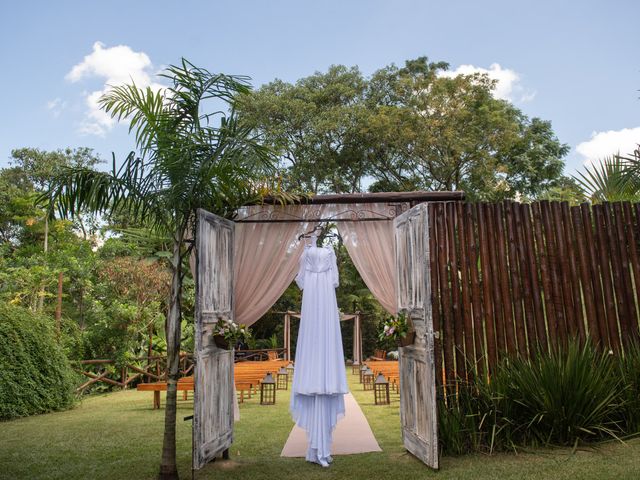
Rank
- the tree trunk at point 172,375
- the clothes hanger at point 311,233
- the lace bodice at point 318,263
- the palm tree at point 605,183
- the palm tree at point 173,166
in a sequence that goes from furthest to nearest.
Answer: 1. the palm tree at point 605,183
2. the clothes hanger at point 311,233
3. the lace bodice at point 318,263
4. the palm tree at point 173,166
5. the tree trunk at point 172,375

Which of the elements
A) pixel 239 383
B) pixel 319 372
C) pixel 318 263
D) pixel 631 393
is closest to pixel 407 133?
pixel 239 383

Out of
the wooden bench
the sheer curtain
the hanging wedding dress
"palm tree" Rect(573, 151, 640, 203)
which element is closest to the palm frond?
"palm tree" Rect(573, 151, 640, 203)

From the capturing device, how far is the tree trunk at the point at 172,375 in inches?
185

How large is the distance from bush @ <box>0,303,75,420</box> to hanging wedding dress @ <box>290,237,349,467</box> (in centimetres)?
501

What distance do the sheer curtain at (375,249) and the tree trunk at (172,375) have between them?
2.15 m

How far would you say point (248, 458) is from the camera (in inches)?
217

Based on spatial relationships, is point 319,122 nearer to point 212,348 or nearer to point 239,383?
point 239,383

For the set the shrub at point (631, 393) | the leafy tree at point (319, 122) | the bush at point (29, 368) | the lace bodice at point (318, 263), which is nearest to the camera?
the shrub at point (631, 393)

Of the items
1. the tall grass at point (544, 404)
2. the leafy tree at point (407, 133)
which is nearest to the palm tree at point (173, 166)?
the tall grass at point (544, 404)

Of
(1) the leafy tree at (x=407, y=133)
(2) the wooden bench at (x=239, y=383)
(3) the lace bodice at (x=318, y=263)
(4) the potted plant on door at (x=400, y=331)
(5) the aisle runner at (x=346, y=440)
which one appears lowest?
(5) the aisle runner at (x=346, y=440)

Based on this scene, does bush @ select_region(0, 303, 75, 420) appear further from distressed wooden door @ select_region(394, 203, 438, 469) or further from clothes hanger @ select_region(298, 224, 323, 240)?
distressed wooden door @ select_region(394, 203, 438, 469)

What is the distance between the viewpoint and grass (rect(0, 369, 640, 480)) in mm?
4578

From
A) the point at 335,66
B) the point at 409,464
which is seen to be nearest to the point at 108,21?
the point at 409,464

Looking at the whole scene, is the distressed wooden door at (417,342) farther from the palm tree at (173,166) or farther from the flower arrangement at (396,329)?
the palm tree at (173,166)
